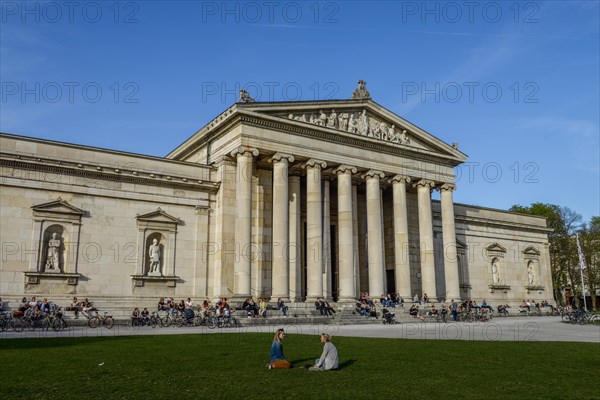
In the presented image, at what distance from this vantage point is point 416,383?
12.1 metres

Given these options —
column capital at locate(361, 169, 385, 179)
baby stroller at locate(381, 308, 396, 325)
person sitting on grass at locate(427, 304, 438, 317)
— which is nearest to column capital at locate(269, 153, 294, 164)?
column capital at locate(361, 169, 385, 179)

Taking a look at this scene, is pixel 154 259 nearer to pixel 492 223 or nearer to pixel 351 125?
pixel 351 125

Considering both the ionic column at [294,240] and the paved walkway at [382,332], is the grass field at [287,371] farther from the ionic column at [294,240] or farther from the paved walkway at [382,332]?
the ionic column at [294,240]

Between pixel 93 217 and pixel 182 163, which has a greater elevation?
pixel 182 163

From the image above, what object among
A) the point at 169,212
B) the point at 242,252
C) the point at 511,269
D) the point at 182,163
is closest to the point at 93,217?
the point at 169,212

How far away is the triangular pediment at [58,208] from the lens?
32.1m

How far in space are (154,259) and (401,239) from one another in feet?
64.8

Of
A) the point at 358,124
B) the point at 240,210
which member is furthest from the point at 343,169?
the point at 240,210

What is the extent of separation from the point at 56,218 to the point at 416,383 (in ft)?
90.4

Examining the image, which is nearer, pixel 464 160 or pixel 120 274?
pixel 120 274

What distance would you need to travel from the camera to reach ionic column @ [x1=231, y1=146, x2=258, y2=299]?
34.5m

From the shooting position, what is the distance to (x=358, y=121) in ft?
141

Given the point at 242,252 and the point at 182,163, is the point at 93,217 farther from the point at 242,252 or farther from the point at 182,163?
the point at 242,252

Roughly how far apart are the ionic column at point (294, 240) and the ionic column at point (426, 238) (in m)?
11.5
